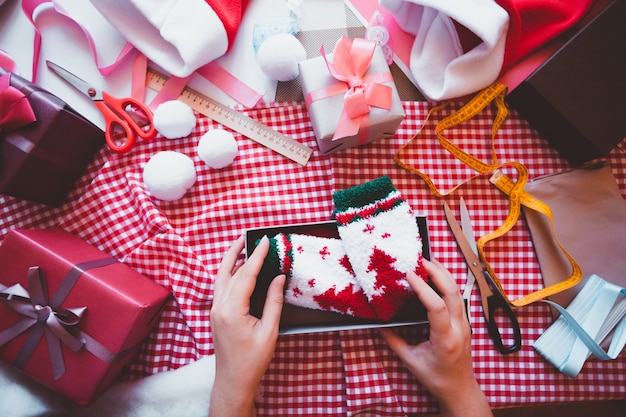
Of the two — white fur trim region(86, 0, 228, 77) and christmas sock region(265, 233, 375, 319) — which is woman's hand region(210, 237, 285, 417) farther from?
white fur trim region(86, 0, 228, 77)

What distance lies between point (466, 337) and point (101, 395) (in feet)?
2.74

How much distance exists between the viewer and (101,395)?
0.87 m

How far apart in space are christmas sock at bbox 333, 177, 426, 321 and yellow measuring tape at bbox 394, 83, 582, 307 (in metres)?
0.23

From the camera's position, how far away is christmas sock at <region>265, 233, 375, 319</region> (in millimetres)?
810

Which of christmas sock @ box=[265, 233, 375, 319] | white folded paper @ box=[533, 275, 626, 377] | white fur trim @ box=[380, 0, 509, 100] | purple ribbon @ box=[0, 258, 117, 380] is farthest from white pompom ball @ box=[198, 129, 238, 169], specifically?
white folded paper @ box=[533, 275, 626, 377]

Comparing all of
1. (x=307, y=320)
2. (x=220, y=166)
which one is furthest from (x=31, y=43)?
(x=307, y=320)

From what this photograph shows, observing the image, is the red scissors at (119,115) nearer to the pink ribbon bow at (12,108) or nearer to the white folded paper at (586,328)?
the pink ribbon bow at (12,108)

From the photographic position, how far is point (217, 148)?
93 cm

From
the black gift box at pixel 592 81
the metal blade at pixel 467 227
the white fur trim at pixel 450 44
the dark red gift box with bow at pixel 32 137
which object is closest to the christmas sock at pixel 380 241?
the metal blade at pixel 467 227

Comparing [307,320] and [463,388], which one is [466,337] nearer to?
[463,388]

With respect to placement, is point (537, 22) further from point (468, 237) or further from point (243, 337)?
point (243, 337)

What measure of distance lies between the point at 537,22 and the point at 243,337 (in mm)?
A: 1048

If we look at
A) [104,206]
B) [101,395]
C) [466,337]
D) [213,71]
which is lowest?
[101,395]

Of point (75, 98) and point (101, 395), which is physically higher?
point (75, 98)
